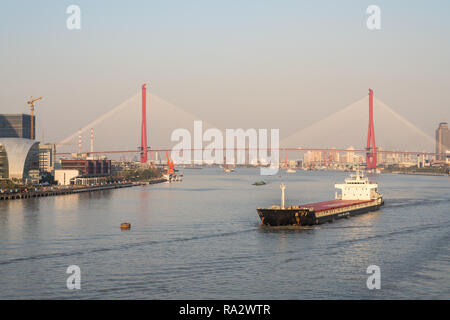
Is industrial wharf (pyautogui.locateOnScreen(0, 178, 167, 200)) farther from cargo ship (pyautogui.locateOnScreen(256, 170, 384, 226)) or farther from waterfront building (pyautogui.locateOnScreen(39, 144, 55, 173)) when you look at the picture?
waterfront building (pyautogui.locateOnScreen(39, 144, 55, 173))

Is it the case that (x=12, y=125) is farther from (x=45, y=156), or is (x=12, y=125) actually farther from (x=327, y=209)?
(x=327, y=209)

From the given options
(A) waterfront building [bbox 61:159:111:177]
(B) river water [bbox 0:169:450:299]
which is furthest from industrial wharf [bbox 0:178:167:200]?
(B) river water [bbox 0:169:450:299]

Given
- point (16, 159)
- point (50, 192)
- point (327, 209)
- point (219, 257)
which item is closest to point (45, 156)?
point (16, 159)

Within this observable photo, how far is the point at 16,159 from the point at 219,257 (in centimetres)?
7771

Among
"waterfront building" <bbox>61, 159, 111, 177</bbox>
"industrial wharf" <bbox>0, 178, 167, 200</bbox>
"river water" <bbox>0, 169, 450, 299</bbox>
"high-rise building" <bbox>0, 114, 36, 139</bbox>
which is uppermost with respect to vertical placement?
"high-rise building" <bbox>0, 114, 36, 139</bbox>

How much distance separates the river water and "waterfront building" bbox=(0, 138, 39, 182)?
164 feet

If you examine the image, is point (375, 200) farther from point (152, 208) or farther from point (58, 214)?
point (58, 214)

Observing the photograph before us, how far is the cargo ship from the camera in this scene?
43.2 meters

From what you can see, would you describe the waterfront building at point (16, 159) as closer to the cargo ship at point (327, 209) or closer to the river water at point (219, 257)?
the river water at point (219, 257)

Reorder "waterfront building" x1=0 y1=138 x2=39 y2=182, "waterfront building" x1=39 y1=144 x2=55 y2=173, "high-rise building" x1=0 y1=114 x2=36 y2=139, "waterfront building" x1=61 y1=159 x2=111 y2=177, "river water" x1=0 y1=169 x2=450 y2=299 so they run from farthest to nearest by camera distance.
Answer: "high-rise building" x1=0 y1=114 x2=36 y2=139 → "waterfront building" x1=39 y1=144 x2=55 y2=173 → "waterfront building" x1=61 y1=159 x2=111 y2=177 → "waterfront building" x1=0 y1=138 x2=39 y2=182 → "river water" x1=0 y1=169 x2=450 y2=299

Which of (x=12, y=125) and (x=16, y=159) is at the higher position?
(x=12, y=125)

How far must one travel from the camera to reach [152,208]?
198 feet

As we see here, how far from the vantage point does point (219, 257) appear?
101ft
